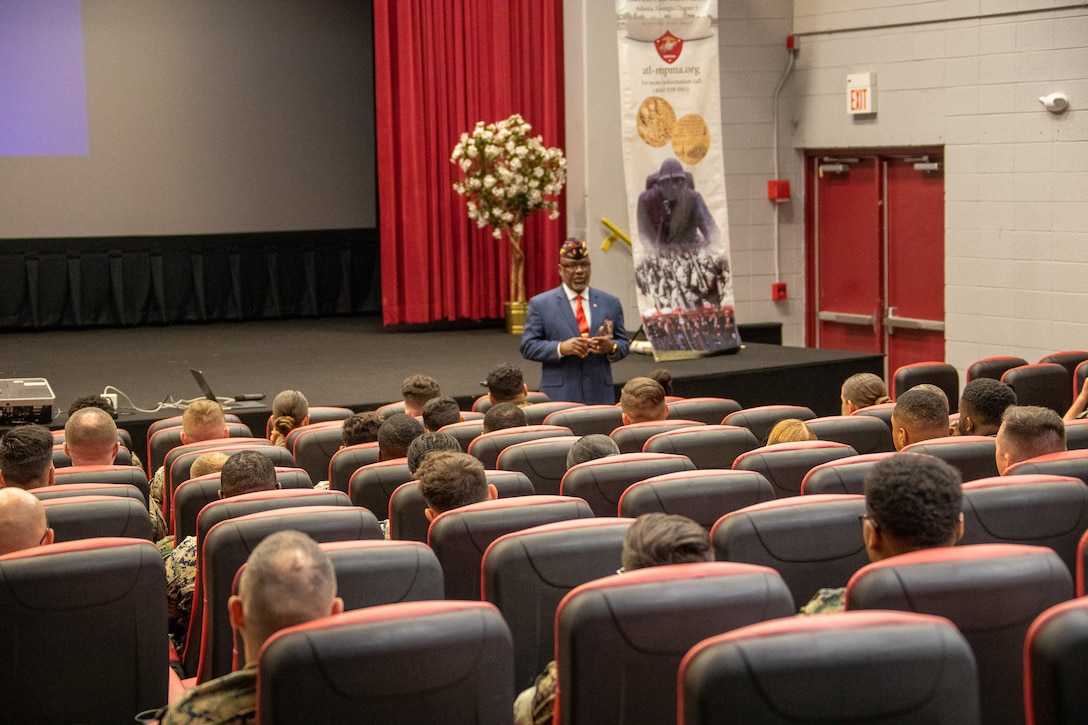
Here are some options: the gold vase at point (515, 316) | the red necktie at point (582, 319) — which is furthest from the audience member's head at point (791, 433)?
the gold vase at point (515, 316)

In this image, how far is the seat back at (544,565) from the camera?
8.38 feet

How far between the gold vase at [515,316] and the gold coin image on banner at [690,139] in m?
2.27

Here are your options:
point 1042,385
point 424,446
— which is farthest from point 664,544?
point 1042,385

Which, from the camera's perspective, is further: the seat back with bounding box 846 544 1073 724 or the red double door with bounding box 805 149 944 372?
the red double door with bounding box 805 149 944 372

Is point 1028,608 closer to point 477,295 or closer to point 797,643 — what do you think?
point 797,643

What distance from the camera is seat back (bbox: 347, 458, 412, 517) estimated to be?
3.77 meters

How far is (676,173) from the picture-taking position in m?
9.38

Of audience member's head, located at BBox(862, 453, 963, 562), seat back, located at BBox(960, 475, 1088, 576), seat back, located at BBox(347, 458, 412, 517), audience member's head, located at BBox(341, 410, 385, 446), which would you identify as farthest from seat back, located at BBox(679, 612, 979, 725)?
audience member's head, located at BBox(341, 410, 385, 446)

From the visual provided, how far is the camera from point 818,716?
1742mm

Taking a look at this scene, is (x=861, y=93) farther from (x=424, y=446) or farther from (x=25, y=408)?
(x=424, y=446)

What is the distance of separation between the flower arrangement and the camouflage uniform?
8695 millimetres

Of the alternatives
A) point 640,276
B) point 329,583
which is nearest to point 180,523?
point 329,583

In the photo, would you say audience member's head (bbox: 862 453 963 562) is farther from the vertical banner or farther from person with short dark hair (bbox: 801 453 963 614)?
the vertical banner

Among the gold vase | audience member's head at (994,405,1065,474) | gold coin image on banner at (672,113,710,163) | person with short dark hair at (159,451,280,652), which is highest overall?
gold coin image on banner at (672,113,710,163)
